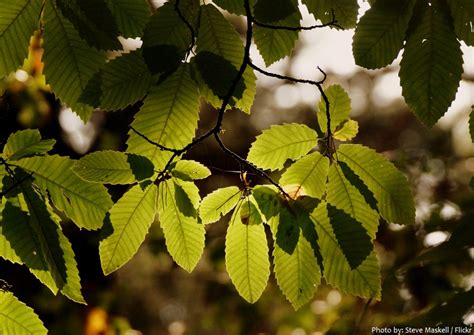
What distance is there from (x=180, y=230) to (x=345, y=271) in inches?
11.4

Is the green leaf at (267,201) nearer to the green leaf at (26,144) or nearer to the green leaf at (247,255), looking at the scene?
the green leaf at (247,255)

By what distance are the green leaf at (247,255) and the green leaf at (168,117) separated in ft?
0.55

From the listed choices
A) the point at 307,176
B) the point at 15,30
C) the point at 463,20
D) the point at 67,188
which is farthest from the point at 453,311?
the point at 15,30

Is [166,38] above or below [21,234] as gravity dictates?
above

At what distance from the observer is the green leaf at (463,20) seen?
2.56 ft

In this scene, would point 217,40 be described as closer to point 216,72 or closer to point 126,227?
point 216,72

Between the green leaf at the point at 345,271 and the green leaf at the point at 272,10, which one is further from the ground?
the green leaf at the point at 272,10

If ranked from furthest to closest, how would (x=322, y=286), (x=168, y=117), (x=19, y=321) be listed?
(x=322, y=286)
(x=19, y=321)
(x=168, y=117)

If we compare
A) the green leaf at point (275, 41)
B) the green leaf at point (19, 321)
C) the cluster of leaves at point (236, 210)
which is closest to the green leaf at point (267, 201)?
the cluster of leaves at point (236, 210)

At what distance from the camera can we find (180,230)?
3.06 ft

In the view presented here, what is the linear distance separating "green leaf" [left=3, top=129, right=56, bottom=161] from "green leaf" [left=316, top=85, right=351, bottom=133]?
0.47m

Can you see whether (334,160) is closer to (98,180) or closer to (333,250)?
(333,250)

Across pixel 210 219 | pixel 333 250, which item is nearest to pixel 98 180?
pixel 210 219

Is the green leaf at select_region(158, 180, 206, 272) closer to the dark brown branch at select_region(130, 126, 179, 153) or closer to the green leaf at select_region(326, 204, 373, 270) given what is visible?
the dark brown branch at select_region(130, 126, 179, 153)
